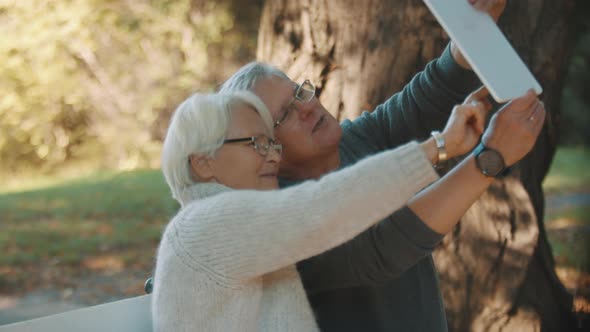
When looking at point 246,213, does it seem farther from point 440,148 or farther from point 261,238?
point 440,148

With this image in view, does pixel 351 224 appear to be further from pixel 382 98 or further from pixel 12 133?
pixel 12 133

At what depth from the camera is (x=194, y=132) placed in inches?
71.2

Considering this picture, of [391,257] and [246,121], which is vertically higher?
[246,121]

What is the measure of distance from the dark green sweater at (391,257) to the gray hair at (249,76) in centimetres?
35

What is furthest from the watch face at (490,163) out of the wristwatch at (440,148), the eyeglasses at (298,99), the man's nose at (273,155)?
the eyeglasses at (298,99)

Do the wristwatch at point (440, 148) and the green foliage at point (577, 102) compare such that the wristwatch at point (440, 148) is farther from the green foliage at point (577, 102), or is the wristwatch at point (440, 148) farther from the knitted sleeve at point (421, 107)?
the green foliage at point (577, 102)

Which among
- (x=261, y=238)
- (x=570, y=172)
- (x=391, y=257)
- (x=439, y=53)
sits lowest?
(x=391, y=257)

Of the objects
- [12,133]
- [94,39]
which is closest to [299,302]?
[94,39]

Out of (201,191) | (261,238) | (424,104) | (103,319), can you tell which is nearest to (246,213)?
(261,238)

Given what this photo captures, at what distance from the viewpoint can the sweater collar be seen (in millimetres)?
1787

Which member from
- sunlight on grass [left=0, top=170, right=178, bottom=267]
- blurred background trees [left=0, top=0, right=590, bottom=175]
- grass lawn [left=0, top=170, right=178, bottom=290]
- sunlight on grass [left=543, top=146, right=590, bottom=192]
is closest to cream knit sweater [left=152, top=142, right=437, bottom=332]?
grass lawn [left=0, top=170, right=178, bottom=290]

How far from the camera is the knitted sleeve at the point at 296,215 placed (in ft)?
5.04

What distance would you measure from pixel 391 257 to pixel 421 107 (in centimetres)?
69

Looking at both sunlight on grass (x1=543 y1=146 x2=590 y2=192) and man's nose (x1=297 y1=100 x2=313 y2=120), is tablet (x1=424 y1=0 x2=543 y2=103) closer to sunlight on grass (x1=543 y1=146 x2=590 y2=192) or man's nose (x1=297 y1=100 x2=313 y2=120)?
man's nose (x1=297 y1=100 x2=313 y2=120)
